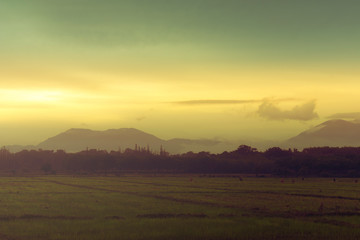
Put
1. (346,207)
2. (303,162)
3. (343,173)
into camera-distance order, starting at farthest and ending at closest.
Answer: (303,162) < (343,173) < (346,207)

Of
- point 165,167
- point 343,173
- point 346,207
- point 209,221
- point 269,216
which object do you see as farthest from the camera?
point 165,167

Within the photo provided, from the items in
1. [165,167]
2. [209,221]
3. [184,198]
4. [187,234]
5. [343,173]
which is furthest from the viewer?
[165,167]

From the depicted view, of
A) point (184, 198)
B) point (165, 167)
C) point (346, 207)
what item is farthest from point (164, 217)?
point (165, 167)

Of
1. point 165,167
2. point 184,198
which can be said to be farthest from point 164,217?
point 165,167

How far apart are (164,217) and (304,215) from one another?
Result: 8709mm

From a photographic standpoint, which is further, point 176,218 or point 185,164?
point 185,164

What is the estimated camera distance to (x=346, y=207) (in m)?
31.6

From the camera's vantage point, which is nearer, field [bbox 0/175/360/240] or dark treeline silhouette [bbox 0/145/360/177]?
field [bbox 0/175/360/240]

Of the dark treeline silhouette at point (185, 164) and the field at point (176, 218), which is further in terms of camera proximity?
the dark treeline silhouette at point (185, 164)

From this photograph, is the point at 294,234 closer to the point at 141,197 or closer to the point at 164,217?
the point at 164,217

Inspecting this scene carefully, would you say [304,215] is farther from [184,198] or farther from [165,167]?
[165,167]

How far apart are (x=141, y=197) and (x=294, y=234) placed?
19.1 m

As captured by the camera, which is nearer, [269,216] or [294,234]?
[294,234]

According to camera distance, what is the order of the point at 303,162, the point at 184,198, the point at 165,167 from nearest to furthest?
the point at 184,198, the point at 303,162, the point at 165,167
